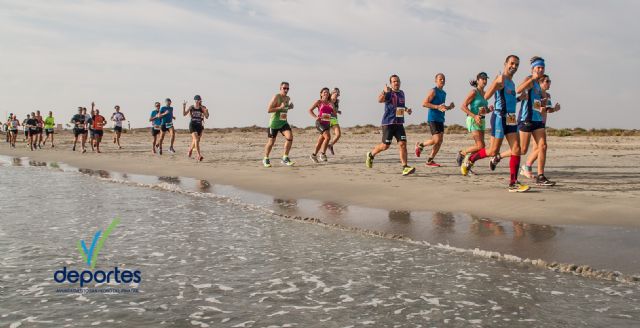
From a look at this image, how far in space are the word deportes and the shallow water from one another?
7 centimetres

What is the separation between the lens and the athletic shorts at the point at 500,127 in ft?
29.2

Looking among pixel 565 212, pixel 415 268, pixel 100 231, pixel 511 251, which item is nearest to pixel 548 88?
pixel 565 212

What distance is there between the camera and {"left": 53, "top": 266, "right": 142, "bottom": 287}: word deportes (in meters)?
4.05

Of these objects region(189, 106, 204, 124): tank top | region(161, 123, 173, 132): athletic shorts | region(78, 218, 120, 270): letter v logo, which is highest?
region(189, 106, 204, 124): tank top

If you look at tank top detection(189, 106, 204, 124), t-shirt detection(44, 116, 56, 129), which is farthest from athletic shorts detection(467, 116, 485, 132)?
t-shirt detection(44, 116, 56, 129)

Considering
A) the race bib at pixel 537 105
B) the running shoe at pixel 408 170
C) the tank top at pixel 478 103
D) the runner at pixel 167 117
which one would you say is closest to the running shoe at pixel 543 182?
the race bib at pixel 537 105

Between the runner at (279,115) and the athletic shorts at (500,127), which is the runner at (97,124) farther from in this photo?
the athletic shorts at (500,127)

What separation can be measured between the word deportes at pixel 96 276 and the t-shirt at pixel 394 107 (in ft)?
26.9

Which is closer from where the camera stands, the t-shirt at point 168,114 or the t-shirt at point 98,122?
the t-shirt at point 168,114

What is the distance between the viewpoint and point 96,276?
13.7 ft

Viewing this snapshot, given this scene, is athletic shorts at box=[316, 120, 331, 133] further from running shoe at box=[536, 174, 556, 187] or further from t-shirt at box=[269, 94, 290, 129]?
running shoe at box=[536, 174, 556, 187]

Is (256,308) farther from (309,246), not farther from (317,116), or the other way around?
(317,116)

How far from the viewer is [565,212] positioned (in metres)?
6.48

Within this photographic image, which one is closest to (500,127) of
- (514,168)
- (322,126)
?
(514,168)
